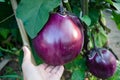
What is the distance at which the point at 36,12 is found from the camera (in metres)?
0.73

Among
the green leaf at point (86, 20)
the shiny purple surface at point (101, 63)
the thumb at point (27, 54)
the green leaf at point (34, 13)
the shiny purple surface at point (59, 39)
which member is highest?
the green leaf at point (34, 13)

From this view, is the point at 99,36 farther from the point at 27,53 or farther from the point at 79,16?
the point at 27,53

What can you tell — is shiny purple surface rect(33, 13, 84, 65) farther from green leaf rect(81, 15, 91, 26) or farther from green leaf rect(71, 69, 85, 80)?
green leaf rect(71, 69, 85, 80)

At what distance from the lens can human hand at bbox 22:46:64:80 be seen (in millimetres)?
798

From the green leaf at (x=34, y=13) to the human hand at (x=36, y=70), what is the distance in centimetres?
9

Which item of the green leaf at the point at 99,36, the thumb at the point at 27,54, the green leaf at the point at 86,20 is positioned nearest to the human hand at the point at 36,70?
the thumb at the point at 27,54

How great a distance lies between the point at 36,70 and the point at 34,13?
0.56ft

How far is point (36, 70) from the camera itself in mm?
832

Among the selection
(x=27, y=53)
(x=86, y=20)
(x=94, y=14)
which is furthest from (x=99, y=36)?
(x=27, y=53)

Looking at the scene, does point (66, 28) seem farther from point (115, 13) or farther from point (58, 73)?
point (115, 13)

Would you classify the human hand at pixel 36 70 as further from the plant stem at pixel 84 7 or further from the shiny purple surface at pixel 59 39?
the plant stem at pixel 84 7

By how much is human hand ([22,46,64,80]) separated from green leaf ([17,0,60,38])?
3.5 inches

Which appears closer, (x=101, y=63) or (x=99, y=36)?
(x=101, y=63)

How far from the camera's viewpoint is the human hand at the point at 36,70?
798 millimetres
